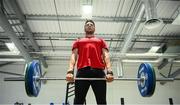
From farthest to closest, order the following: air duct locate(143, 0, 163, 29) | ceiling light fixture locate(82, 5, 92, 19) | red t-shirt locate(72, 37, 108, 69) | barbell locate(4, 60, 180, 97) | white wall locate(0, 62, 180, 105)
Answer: white wall locate(0, 62, 180, 105)
ceiling light fixture locate(82, 5, 92, 19)
air duct locate(143, 0, 163, 29)
barbell locate(4, 60, 180, 97)
red t-shirt locate(72, 37, 108, 69)

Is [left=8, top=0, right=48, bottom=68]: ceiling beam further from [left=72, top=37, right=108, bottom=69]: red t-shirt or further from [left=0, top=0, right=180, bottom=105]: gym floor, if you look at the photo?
[left=72, top=37, right=108, bottom=69]: red t-shirt

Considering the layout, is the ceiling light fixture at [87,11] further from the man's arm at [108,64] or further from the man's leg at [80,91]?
the man's leg at [80,91]

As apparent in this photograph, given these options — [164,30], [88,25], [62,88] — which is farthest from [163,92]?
[88,25]

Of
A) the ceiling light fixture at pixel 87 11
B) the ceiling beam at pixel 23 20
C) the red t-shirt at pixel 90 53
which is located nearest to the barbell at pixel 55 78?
the red t-shirt at pixel 90 53

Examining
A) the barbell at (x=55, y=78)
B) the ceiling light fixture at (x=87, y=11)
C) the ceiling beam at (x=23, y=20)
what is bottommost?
the barbell at (x=55, y=78)

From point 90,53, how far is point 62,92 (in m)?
6.14

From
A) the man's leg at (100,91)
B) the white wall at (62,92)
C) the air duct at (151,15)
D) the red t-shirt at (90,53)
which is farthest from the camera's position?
the white wall at (62,92)

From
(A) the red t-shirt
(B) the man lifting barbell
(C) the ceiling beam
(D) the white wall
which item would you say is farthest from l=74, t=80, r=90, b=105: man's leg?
(D) the white wall

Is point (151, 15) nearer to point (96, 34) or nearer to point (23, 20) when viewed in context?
point (96, 34)

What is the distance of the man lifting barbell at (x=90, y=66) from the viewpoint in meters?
2.34

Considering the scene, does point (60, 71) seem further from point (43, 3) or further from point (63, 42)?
point (43, 3)

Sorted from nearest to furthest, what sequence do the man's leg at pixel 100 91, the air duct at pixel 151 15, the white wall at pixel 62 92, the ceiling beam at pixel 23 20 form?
the man's leg at pixel 100 91, the air duct at pixel 151 15, the ceiling beam at pixel 23 20, the white wall at pixel 62 92

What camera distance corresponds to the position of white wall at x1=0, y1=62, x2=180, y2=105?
27.2 ft

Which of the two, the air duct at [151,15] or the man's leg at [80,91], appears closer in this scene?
the man's leg at [80,91]
